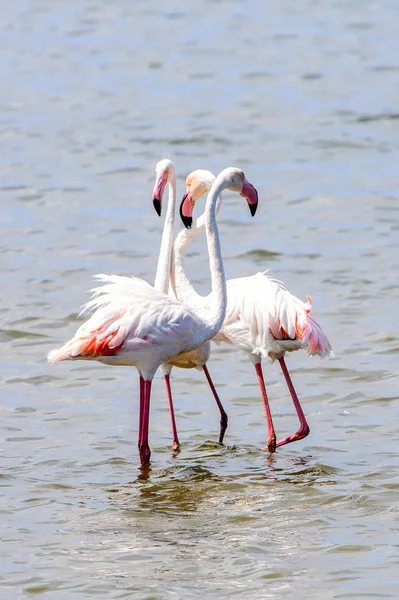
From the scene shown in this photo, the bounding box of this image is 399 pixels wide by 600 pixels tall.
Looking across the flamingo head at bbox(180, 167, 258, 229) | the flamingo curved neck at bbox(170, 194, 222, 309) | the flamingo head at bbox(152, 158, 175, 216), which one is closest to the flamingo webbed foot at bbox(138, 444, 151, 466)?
the flamingo curved neck at bbox(170, 194, 222, 309)

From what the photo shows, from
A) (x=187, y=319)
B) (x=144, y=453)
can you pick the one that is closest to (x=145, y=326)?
(x=187, y=319)

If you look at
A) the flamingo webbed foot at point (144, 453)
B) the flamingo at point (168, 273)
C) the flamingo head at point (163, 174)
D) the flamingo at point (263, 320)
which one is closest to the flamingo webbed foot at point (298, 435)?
the flamingo at point (263, 320)

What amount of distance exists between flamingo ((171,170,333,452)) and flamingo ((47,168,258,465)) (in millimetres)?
429

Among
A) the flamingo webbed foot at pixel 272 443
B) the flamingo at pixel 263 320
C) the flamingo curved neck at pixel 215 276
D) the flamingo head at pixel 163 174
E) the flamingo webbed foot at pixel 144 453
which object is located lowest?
the flamingo webbed foot at pixel 272 443

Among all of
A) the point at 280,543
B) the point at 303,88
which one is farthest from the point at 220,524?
the point at 303,88

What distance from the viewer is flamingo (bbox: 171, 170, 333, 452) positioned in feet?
24.8

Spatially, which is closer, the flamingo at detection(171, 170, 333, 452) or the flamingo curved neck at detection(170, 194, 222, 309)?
the flamingo at detection(171, 170, 333, 452)

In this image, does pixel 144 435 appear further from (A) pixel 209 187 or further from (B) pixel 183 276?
(A) pixel 209 187

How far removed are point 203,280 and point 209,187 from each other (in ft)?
11.2

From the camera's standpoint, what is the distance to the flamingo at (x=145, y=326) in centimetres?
707

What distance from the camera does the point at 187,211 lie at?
7.84 meters

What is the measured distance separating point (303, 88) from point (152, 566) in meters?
14.3

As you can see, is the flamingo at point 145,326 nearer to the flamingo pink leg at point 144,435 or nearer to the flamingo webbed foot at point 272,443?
the flamingo pink leg at point 144,435

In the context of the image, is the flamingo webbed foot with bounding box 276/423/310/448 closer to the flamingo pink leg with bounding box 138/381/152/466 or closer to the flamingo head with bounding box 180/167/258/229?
the flamingo pink leg with bounding box 138/381/152/466
